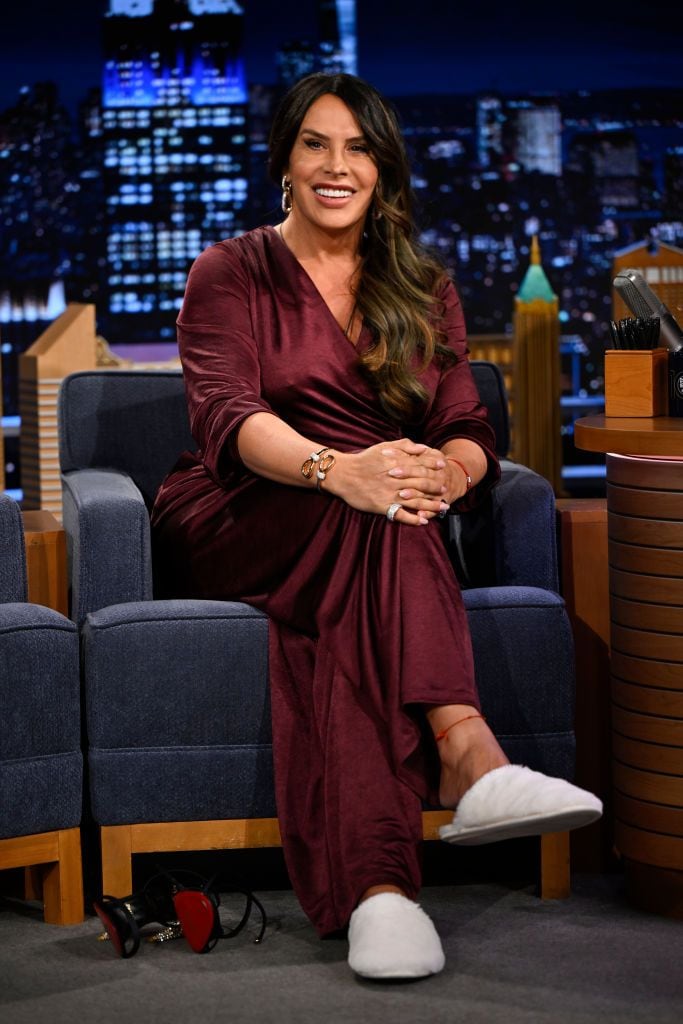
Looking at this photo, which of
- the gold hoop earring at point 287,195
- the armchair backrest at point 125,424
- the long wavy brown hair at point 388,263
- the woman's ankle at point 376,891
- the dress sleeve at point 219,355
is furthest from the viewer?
the armchair backrest at point 125,424

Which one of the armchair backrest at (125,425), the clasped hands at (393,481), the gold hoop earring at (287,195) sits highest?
the gold hoop earring at (287,195)

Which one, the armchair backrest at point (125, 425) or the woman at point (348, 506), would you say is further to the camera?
the armchair backrest at point (125, 425)

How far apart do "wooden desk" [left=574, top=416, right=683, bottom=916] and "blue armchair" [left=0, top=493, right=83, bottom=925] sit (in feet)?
2.88

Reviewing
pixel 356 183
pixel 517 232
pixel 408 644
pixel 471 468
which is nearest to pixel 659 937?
pixel 408 644

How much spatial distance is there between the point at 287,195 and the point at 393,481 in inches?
28.0

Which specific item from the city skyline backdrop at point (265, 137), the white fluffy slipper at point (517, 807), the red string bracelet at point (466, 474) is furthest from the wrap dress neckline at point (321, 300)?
the city skyline backdrop at point (265, 137)

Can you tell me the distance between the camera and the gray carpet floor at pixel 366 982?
196 centimetres

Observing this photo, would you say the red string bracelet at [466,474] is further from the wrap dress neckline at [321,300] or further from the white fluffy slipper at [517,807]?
the white fluffy slipper at [517,807]

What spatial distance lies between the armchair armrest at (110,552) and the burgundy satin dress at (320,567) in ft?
0.34

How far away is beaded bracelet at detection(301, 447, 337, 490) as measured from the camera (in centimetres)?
229

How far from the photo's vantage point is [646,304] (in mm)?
2572

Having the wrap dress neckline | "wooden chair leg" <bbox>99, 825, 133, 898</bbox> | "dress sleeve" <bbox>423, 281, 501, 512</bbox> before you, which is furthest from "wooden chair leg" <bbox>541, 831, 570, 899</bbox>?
the wrap dress neckline

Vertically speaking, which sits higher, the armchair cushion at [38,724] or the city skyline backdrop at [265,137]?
the city skyline backdrop at [265,137]

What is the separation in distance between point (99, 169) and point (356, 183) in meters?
5.53
